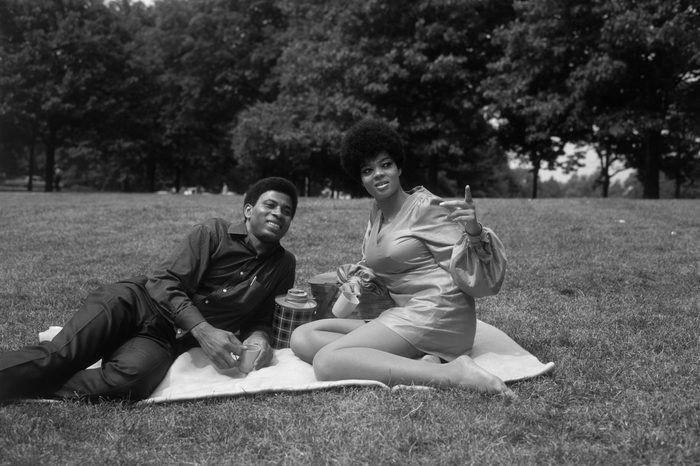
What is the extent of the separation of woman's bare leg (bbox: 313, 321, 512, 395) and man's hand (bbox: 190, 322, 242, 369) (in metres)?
0.55

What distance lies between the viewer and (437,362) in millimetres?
3887

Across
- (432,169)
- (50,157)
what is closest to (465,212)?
(432,169)

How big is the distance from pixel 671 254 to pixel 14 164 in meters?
40.2

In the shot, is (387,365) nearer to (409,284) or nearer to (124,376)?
(409,284)

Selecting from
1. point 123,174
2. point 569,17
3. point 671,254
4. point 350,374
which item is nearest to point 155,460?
point 350,374

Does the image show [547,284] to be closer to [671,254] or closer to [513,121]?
[671,254]

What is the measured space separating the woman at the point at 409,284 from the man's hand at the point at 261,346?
0.62 ft

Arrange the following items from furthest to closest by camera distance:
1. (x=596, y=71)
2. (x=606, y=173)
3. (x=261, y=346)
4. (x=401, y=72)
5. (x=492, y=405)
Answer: (x=606, y=173)
(x=401, y=72)
(x=596, y=71)
(x=261, y=346)
(x=492, y=405)

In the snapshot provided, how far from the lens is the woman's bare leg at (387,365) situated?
140 inches

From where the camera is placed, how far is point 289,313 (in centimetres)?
448

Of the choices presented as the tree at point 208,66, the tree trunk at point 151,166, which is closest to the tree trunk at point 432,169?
the tree at point 208,66

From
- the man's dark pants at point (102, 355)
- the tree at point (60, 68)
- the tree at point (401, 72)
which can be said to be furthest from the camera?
the tree at point (60, 68)

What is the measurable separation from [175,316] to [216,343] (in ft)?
1.12

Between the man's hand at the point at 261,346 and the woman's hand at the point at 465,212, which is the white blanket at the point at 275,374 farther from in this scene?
the woman's hand at the point at 465,212
